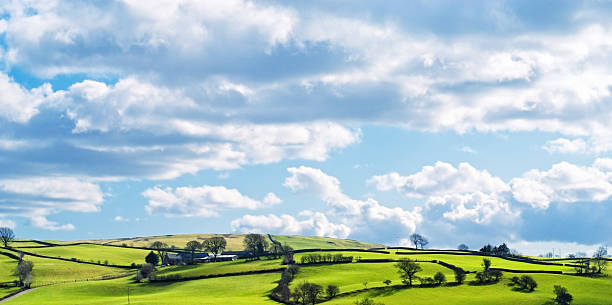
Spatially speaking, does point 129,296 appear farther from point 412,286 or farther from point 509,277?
point 509,277

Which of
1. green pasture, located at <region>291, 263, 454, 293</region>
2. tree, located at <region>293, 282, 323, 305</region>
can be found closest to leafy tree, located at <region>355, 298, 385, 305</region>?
tree, located at <region>293, 282, 323, 305</region>

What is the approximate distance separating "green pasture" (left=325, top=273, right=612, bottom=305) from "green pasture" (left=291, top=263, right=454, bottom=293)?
837cm

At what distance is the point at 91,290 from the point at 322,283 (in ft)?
200

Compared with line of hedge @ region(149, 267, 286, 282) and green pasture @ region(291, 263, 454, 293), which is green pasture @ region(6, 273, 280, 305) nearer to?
line of hedge @ region(149, 267, 286, 282)

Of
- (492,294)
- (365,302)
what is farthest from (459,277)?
(365,302)

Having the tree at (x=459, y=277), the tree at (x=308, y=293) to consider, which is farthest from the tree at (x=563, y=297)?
the tree at (x=308, y=293)

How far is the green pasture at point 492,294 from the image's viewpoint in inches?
4973

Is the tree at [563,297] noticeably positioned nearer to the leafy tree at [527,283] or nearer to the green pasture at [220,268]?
the leafy tree at [527,283]

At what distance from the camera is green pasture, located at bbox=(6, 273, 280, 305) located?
433 ft

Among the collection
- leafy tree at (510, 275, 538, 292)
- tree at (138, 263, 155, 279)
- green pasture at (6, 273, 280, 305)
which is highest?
tree at (138, 263, 155, 279)

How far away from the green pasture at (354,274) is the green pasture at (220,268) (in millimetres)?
14830

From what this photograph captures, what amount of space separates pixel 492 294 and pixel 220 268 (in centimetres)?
8417

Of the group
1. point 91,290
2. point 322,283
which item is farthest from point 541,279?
point 91,290

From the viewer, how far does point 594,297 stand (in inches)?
5153
